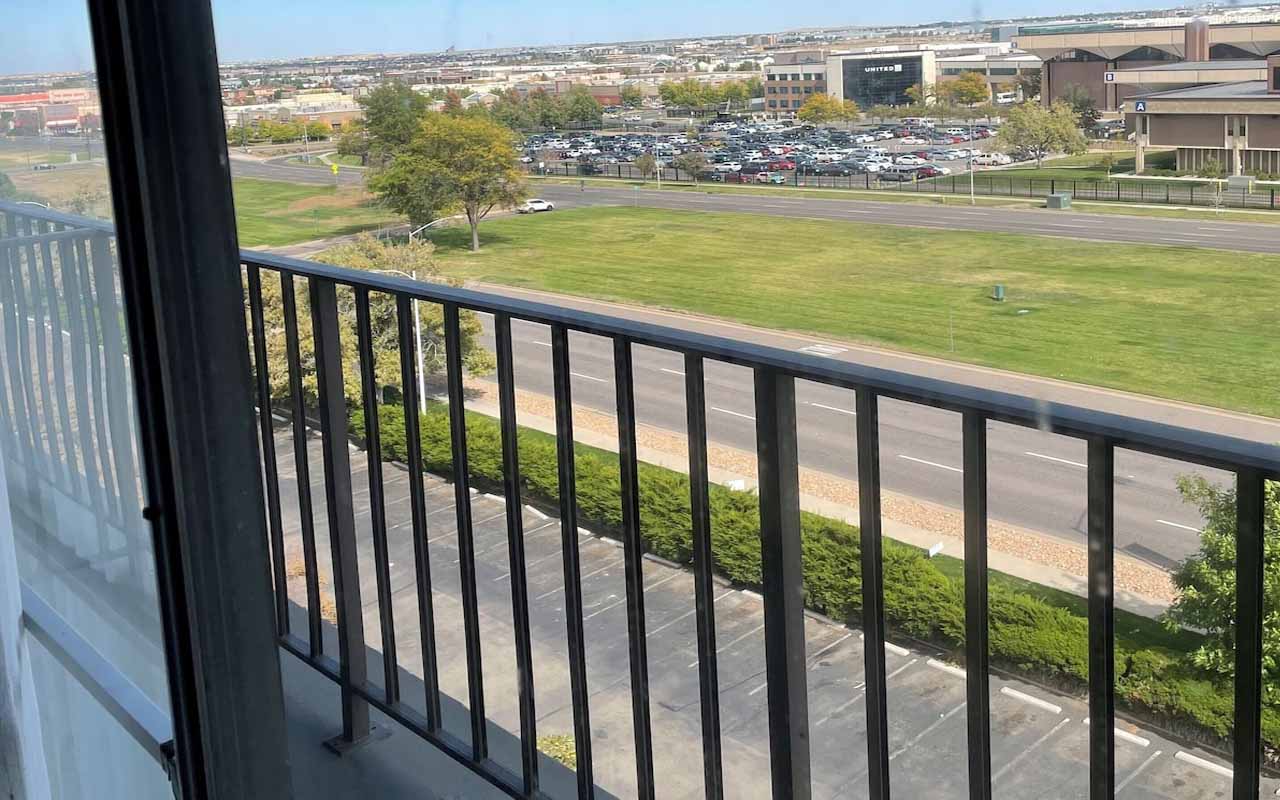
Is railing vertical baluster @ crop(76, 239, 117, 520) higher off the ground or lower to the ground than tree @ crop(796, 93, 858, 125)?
lower

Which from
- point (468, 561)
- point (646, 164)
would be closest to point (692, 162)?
point (646, 164)

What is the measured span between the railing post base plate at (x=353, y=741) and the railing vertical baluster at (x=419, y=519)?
174mm

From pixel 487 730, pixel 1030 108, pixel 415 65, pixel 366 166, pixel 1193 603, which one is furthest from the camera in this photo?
pixel 366 166

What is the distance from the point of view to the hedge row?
919mm

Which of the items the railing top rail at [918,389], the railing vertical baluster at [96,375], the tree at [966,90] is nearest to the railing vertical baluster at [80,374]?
the railing vertical baluster at [96,375]

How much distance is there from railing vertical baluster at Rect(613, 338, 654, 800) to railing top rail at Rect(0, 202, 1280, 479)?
0.15 ft

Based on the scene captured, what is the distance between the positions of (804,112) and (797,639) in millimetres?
1467

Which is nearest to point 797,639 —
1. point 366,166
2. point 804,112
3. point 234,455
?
point 234,455

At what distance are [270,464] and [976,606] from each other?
43.6 inches

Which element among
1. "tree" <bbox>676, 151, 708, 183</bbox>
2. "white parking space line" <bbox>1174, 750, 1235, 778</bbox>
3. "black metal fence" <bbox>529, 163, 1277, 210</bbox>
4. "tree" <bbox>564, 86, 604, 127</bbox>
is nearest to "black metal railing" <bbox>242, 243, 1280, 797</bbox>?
"white parking space line" <bbox>1174, 750, 1235, 778</bbox>

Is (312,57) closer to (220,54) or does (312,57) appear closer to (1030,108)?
(1030,108)

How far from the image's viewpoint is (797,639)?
996mm

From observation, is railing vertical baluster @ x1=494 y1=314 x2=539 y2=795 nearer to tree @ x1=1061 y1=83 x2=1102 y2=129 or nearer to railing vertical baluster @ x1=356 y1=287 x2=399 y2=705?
railing vertical baluster @ x1=356 y1=287 x2=399 y2=705

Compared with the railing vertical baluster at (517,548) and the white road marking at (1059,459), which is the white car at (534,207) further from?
the white road marking at (1059,459)
